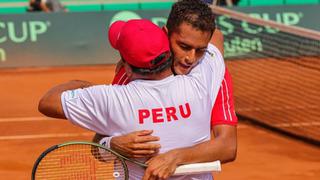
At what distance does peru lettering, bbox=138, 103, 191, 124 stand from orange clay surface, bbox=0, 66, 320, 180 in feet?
16.3

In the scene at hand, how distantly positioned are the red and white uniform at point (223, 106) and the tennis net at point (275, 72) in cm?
659

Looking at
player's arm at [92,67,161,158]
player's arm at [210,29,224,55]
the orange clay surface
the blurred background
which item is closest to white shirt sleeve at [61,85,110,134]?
player's arm at [92,67,161,158]

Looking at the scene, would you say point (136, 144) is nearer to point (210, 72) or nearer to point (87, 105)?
point (87, 105)

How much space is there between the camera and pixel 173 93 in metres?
3.06

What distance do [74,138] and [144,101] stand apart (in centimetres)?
688

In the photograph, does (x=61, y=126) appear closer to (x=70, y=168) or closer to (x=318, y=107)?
(x=318, y=107)

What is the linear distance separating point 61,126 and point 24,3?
10.7 metres

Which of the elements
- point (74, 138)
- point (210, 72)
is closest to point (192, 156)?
point (210, 72)

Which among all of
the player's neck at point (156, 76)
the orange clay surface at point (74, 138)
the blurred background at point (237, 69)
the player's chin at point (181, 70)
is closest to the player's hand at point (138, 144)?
the player's neck at point (156, 76)

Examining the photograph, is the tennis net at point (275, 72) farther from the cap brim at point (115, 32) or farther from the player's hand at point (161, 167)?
the cap brim at point (115, 32)

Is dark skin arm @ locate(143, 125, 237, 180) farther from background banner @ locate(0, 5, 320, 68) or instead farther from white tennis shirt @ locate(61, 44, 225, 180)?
background banner @ locate(0, 5, 320, 68)

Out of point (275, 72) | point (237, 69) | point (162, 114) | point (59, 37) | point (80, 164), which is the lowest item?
point (59, 37)

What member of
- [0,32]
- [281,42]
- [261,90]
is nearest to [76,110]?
[261,90]

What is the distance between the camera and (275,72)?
1446 centimetres
